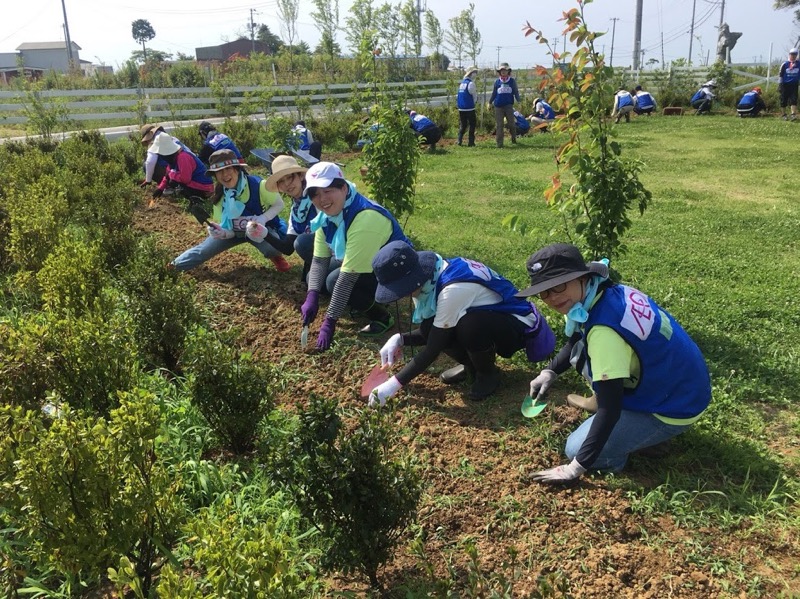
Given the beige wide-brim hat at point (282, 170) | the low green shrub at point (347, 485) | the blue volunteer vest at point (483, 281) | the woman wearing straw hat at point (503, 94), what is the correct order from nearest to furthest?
the low green shrub at point (347, 485) < the blue volunteer vest at point (483, 281) < the beige wide-brim hat at point (282, 170) < the woman wearing straw hat at point (503, 94)

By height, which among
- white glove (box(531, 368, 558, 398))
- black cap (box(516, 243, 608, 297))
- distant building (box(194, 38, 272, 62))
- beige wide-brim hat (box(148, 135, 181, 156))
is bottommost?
white glove (box(531, 368, 558, 398))

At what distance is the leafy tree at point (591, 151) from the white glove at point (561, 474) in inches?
65.7

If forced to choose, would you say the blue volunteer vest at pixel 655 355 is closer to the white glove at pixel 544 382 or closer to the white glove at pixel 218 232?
the white glove at pixel 544 382

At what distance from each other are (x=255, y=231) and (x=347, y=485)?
3564mm

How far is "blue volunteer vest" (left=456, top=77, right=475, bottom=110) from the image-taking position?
490 inches

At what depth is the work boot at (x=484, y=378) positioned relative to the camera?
10.8 feet

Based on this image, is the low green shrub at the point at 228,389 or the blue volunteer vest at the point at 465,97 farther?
the blue volunteer vest at the point at 465,97

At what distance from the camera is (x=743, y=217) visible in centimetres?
654

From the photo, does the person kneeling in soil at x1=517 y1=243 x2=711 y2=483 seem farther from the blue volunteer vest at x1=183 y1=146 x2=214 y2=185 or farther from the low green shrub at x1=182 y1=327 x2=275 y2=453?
the blue volunteer vest at x1=183 y1=146 x2=214 y2=185

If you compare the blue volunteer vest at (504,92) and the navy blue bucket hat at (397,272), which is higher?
the blue volunteer vest at (504,92)

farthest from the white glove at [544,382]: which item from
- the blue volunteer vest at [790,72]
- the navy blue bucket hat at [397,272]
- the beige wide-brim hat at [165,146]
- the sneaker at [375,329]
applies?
the blue volunteer vest at [790,72]

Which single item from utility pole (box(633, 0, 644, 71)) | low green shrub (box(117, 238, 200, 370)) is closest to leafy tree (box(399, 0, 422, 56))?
utility pole (box(633, 0, 644, 71))

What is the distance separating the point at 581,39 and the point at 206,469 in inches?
118

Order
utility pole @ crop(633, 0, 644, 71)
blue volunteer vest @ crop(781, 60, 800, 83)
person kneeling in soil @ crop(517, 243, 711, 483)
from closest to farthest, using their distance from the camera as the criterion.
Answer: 1. person kneeling in soil @ crop(517, 243, 711, 483)
2. blue volunteer vest @ crop(781, 60, 800, 83)
3. utility pole @ crop(633, 0, 644, 71)
